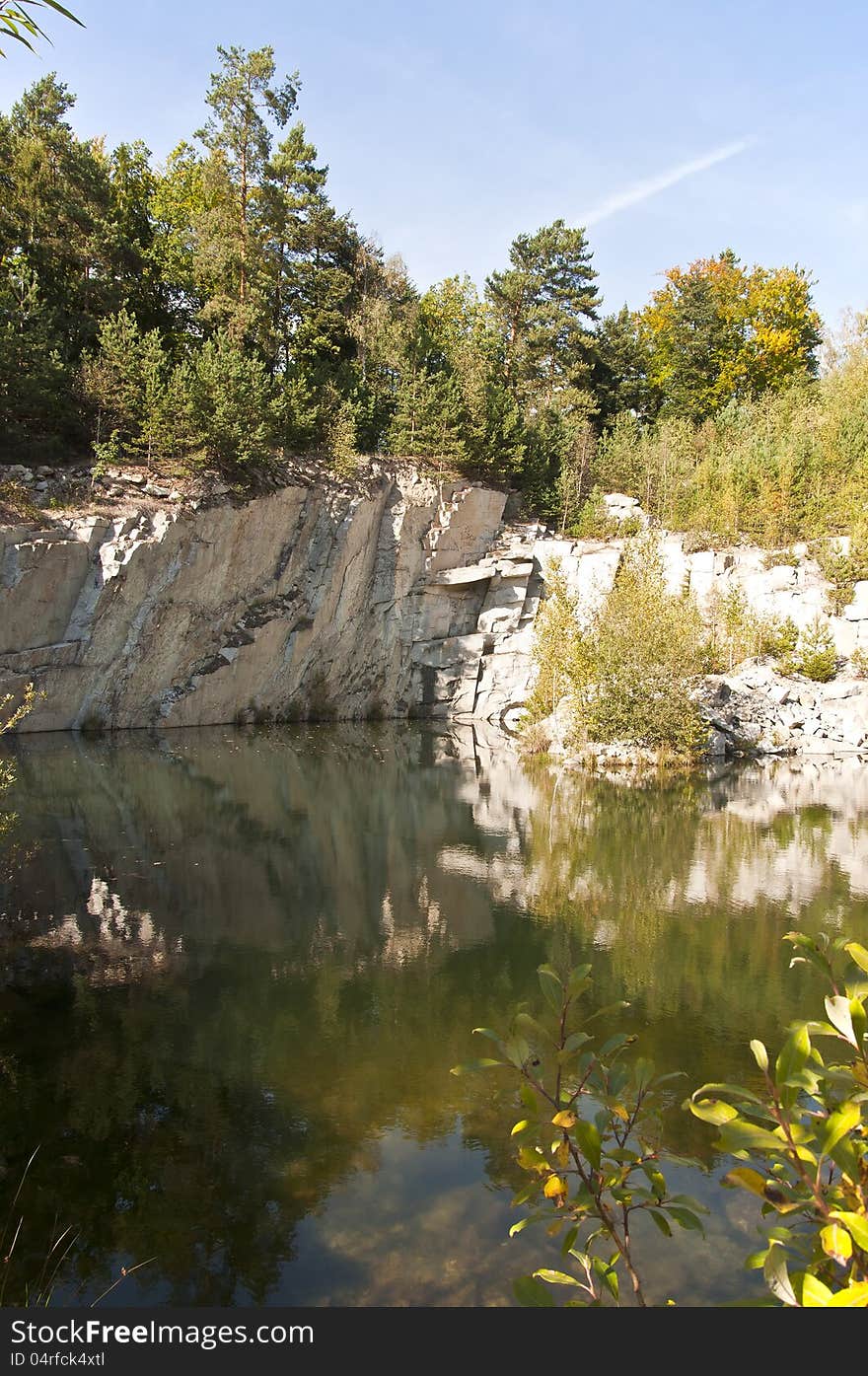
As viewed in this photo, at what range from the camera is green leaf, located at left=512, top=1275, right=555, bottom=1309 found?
1943 mm

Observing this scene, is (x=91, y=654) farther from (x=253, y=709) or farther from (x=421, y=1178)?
(x=421, y=1178)

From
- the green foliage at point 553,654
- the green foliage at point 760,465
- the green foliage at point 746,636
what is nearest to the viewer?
the green foliage at point 553,654

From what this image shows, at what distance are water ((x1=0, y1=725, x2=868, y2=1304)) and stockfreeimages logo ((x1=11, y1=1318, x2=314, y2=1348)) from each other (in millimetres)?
2841

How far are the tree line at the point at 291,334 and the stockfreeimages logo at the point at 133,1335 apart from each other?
2730cm

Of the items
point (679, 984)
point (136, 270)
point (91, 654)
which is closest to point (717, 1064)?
point (679, 984)

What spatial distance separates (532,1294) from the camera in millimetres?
1971

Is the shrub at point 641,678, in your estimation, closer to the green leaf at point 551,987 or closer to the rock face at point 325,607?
the rock face at point 325,607

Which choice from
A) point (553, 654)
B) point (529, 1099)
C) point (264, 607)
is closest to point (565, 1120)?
point (529, 1099)

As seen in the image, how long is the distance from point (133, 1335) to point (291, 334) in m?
36.7

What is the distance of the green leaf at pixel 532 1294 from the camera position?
6.38 feet

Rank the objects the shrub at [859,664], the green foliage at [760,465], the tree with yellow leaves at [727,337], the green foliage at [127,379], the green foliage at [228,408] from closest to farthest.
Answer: the green foliage at [127,379] → the green foliage at [228,408] → the shrub at [859,664] → the green foliage at [760,465] → the tree with yellow leaves at [727,337]

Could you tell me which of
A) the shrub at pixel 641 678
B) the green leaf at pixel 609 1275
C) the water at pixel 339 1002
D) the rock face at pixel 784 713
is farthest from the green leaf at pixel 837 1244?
the rock face at pixel 784 713

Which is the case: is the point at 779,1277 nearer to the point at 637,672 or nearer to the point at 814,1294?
the point at 814,1294

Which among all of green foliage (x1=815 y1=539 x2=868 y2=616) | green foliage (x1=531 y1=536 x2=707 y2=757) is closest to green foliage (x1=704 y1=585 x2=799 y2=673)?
green foliage (x1=815 y1=539 x2=868 y2=616)
